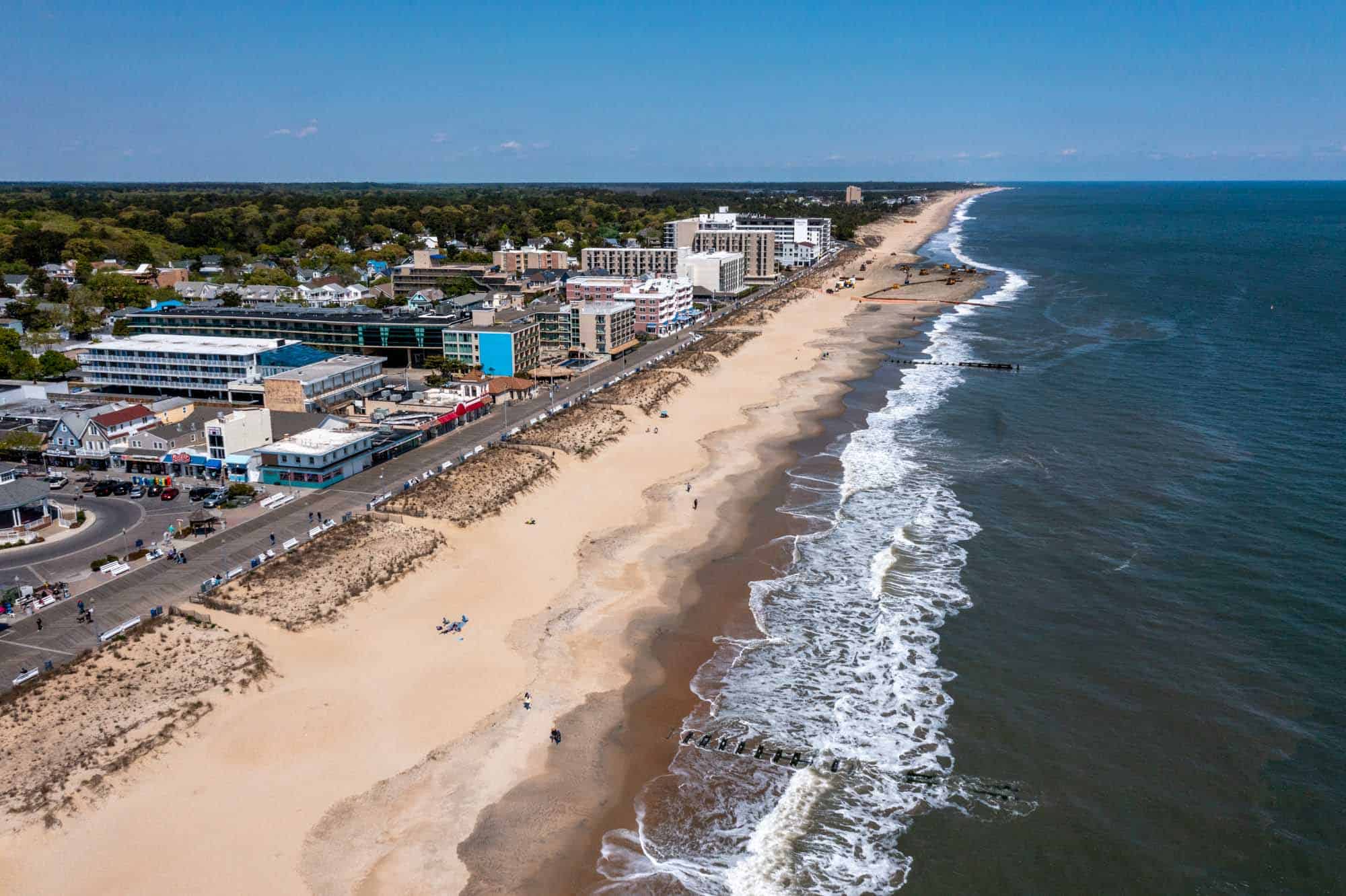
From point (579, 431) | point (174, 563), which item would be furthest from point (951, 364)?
point (174, 563)

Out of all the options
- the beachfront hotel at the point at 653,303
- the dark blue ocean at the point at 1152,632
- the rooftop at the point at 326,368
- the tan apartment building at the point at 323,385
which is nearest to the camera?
the dark blue ocean at the point at 1152,632

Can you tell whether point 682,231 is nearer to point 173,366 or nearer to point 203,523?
point 173,366

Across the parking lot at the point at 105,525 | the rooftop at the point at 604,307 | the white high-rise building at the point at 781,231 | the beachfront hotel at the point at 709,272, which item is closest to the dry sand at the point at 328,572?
the parking lot at the point at 105,525

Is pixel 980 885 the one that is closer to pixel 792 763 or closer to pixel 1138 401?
pixel 792 763

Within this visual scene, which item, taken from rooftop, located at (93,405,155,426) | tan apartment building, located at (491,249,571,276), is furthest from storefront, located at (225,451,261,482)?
tan apartment building, located at (491,249,571,276)

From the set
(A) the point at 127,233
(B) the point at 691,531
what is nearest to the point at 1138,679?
(B) the point at 691,531

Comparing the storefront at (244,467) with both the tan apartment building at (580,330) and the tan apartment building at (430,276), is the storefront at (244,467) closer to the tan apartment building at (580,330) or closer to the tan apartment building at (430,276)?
the tan apartment building at (580,330)

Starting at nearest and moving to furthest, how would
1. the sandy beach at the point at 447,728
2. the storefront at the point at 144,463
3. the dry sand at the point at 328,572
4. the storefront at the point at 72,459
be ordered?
the sandy beach at the point at 447,728
the dry sand at the point at 328,572
the storefront at the point at 144,463
the storefront at the point at 72,459
